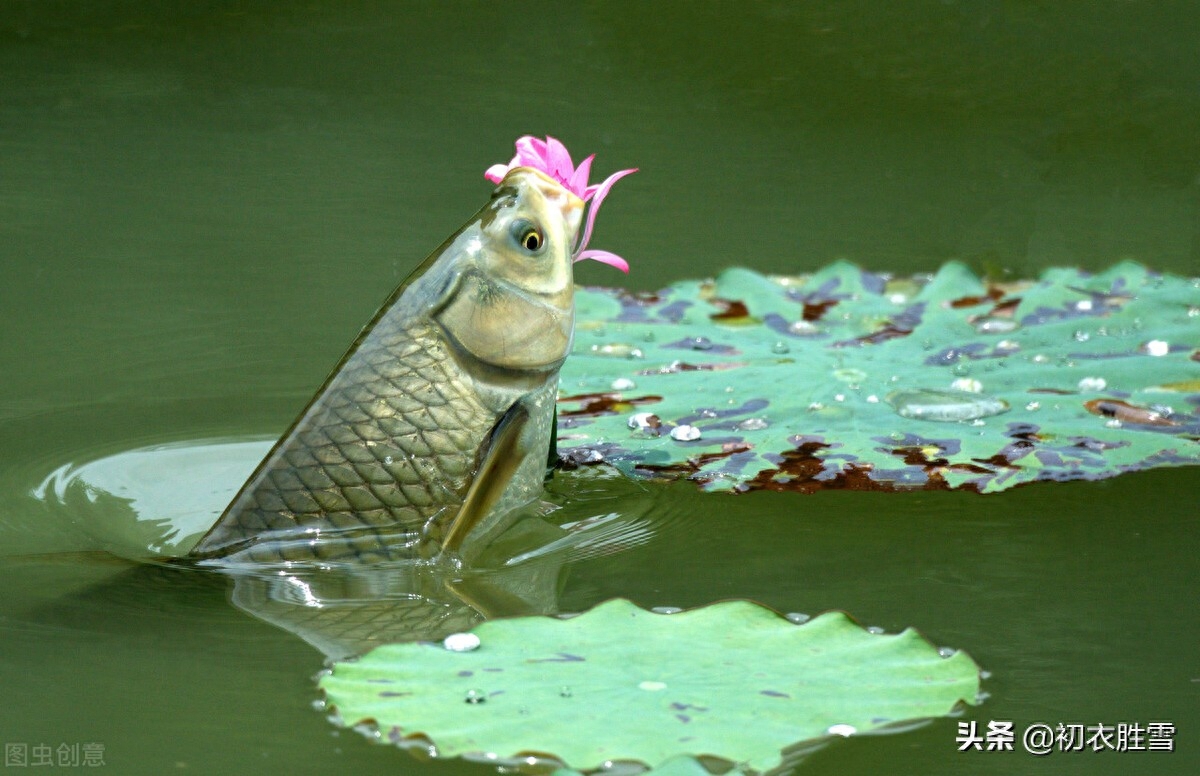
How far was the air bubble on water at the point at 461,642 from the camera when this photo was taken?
1.80 metres

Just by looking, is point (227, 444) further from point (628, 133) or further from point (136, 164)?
point (628, 133)

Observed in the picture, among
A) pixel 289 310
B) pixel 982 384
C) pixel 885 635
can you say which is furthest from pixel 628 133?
pixel 885 635

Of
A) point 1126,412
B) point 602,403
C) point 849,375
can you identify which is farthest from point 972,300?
point 602,403

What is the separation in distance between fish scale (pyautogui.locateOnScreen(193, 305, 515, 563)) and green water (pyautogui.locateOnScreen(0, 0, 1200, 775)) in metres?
0.17

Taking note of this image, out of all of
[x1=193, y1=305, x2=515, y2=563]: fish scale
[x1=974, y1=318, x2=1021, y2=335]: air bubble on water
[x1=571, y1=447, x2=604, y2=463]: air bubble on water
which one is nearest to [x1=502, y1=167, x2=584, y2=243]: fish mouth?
[x1=193, y1=305, x2=515, y2=563]: fish scale

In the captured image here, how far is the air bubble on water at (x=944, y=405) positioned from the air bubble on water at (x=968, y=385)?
22mm

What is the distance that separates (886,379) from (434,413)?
1.05m

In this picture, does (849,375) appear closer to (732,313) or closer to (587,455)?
(732,313)

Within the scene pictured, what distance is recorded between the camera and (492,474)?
2248 mm

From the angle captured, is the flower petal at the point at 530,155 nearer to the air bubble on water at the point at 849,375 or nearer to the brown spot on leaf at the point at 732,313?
the air bubble on water at the point at 849,375

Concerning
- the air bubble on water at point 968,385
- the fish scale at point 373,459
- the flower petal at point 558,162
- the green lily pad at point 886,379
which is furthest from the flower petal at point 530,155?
the air bubble on water at point 968,385

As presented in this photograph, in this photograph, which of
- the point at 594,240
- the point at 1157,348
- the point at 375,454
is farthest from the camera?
the point at 594,240

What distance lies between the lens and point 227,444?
2.91 meters

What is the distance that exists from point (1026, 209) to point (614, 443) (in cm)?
281
